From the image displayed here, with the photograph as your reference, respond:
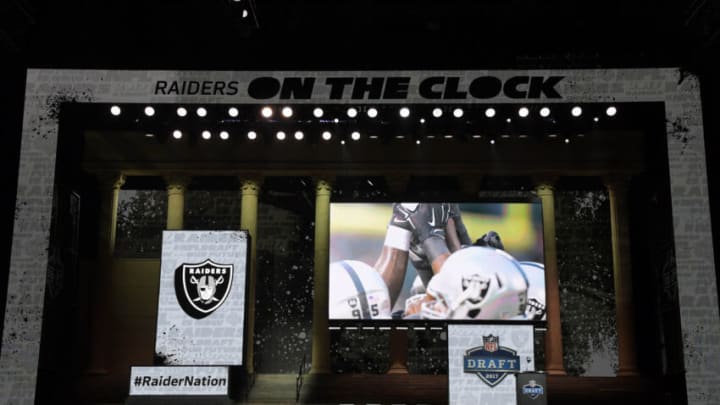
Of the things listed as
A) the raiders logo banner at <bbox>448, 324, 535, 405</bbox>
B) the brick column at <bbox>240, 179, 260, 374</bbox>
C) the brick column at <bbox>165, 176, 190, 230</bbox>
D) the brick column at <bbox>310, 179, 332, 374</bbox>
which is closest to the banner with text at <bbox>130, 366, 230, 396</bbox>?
the raiders logo banner at <bbox>448, 324, 535, 405</bbox>

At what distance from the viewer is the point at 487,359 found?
425 inches

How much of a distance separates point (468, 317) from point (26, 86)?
11588 millimetres

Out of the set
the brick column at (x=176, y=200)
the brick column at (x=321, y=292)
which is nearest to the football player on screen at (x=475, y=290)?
the brick column at (x=321, y=292)

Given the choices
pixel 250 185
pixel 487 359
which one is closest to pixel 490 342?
pixel 487 359

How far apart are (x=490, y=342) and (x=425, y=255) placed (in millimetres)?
10493

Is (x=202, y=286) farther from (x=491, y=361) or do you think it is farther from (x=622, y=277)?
(x=622, y=277)

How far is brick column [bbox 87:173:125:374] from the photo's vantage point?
2366 centimetres

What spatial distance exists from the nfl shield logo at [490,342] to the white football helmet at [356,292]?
10.1 metres

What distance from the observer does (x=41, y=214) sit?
11164 mm

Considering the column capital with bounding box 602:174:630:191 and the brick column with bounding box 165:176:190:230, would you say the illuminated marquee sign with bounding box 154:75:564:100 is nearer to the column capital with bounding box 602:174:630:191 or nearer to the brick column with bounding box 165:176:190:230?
the brick column with bounding box 165:176:190:230

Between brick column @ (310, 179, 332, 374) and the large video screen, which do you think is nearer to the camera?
the large video screen

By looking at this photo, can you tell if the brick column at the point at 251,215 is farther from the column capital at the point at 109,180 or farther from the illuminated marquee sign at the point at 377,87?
the illuminated marquee sign at the point at 377,87
